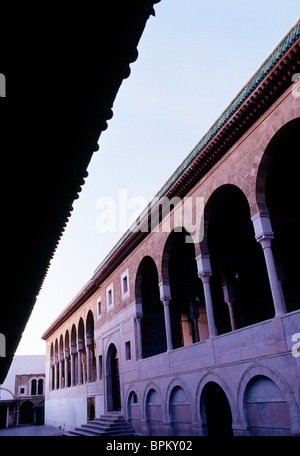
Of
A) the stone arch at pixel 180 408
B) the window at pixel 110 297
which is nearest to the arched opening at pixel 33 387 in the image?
the window at pixel 110 297

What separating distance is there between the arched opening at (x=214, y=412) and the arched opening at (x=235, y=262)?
3.84 metres

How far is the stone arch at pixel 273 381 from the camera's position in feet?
28.9

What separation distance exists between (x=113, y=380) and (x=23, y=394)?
2745 centimetres

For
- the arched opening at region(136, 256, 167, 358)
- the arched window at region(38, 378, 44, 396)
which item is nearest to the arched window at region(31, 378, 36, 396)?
the arched window at region(38, 378, 44, 396)

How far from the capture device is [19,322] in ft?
33.2

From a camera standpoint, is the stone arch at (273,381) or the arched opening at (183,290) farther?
the arched opening at (183,290)

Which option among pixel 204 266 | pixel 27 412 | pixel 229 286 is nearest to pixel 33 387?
pixel 27 412

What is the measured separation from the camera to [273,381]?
952 cm

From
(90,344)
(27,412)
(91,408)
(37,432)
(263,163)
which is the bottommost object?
(37,432)

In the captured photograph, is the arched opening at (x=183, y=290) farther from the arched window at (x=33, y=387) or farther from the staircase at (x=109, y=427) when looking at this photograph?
the arched window at (x=33, y=387)

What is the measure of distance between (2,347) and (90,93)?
1220 cm

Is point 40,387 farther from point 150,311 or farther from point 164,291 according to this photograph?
point 164,291

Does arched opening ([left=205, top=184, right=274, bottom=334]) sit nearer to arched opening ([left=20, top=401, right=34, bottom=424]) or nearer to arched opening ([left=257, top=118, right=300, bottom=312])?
arched opening ([left=257, top=118, right=300, bottom=312])
